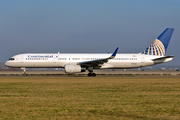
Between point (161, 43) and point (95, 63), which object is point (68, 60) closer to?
point (95, 63)

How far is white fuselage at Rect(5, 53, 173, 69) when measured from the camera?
38.2 m

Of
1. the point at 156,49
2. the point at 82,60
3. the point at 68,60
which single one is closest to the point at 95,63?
the point at 82,60

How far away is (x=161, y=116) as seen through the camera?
861cm

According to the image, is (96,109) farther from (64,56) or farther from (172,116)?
(64,56)

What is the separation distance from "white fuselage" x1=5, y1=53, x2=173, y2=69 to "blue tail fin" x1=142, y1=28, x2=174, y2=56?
206 cm

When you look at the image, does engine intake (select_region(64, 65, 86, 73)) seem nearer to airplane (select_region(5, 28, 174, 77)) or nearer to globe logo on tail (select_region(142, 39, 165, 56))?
airplane (select_region(5, 28, 174, 77))

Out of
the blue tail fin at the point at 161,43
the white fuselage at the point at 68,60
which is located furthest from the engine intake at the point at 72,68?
the blue tail fin at the point at 161,43

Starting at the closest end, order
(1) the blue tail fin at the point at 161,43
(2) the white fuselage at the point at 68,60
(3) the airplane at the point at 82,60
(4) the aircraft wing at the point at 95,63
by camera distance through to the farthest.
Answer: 1. (4) the aircraft wing at the point at 95,63
2. (3) the airplane at the point at 82,60
3. (2) the white fuselage at the point at 68,60
4. (1) the blue tail fin at the point at 161,43

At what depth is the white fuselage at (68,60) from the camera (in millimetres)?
38188

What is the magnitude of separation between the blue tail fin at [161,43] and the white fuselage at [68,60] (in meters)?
2.06

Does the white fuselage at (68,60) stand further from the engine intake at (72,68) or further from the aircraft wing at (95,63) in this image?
the engine intake at (72,68)

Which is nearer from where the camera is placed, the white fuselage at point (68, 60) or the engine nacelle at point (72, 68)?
the engine nacelle at point (72, 68)

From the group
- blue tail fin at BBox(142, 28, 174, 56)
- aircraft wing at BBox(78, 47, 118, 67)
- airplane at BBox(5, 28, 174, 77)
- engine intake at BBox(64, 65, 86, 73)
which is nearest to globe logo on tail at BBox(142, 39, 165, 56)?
blue tail fin at BBox(142, 28, 174, 56)

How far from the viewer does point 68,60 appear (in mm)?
38375
